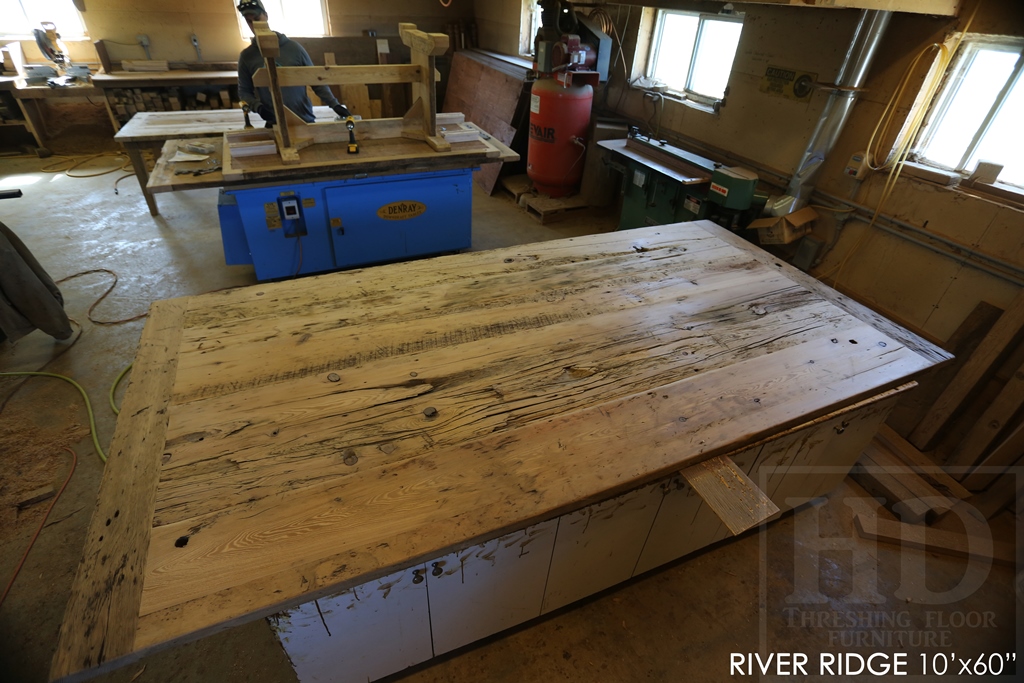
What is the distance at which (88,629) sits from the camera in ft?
2.74

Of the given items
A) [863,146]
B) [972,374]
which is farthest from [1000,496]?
[863,146]

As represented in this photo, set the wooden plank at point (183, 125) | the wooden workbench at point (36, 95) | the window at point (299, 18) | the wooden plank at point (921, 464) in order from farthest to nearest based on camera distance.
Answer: the window at point (299, 18)
the wooden workbench at point (36, 95)
the wooden plank at point (183, 125)
the wooden plank at point (921, 464)

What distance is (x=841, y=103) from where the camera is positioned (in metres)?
2.75

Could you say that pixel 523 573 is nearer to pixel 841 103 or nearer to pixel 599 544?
pixel 599 544

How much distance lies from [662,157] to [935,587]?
116 inches

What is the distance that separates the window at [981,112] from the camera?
227cm

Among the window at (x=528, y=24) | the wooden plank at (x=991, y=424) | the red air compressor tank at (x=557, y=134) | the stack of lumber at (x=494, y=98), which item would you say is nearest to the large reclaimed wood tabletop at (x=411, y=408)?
the wooden plank at (x=991, y=424)

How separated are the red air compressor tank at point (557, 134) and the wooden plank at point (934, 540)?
359 cm

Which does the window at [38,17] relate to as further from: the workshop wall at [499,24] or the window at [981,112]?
the window at [981,112]

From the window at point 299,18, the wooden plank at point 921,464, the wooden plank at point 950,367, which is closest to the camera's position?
the wooden plank at point 921,464

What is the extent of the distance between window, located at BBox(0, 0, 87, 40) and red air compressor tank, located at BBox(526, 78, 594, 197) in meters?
5.50

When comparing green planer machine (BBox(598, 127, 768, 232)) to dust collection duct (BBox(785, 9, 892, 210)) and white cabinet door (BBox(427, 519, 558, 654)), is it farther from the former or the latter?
white cabinet door (BBox(427, 519, 558, 654))

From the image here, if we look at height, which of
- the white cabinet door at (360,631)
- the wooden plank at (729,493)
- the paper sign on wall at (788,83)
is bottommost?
the white cabinet door at (360,631)

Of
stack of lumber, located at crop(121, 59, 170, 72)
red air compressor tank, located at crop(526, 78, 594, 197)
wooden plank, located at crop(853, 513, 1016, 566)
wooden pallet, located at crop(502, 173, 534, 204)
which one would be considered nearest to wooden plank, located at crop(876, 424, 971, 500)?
wooden plank, located at crop(853, 513, 1016, 566)
